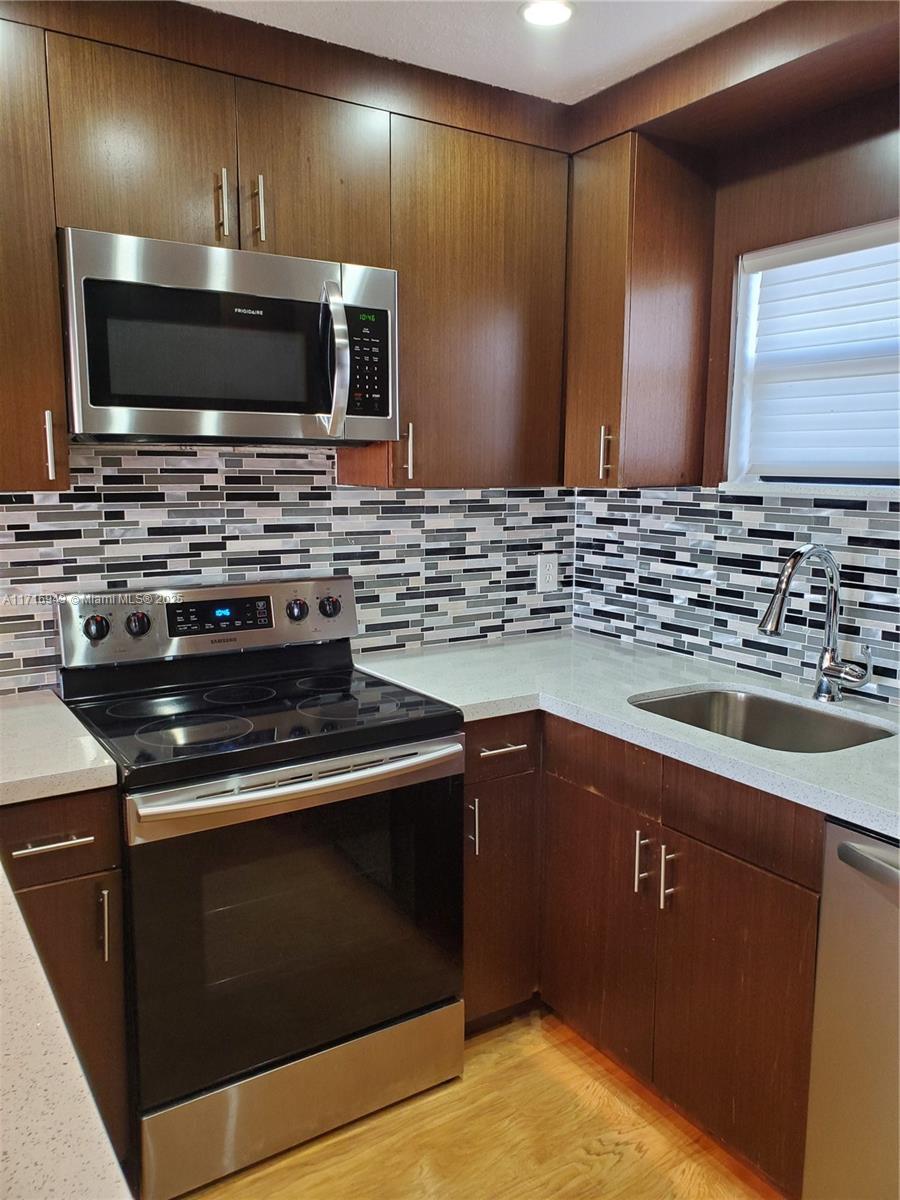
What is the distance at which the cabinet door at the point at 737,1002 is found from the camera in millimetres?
1613

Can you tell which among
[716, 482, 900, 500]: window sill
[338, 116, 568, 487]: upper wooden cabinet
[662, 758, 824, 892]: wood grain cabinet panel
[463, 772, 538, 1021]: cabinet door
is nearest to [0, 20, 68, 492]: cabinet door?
[338, 116, 568, 487]: upper wooden cabinet

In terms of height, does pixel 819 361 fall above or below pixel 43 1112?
above

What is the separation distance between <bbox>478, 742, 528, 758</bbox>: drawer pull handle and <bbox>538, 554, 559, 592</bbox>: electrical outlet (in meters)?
0.77

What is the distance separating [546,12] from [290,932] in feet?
6.36

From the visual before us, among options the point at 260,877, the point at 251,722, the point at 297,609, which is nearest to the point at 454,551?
the point at 297,609

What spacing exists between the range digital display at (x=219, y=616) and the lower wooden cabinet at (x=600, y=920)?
0.84m

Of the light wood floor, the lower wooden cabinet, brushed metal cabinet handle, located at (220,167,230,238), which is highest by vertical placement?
brushed metal cabinet handle, located at (220,167,230,238)

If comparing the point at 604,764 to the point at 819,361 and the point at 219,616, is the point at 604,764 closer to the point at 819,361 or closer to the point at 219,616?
the point at 219,616

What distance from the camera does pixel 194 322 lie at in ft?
6.15

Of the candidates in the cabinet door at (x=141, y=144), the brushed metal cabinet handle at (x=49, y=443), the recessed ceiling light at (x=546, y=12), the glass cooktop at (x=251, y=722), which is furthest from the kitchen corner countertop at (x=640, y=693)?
the recessed ceiling light at (x=546, y=12)

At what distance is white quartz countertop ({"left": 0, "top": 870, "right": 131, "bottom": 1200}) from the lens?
2.05 ft

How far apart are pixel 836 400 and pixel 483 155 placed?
3.51 feet

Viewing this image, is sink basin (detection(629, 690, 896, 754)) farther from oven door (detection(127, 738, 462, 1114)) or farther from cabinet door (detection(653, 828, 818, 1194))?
oven door (detection(127, 738, 462, 1114))

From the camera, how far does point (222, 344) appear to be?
1.91 m
